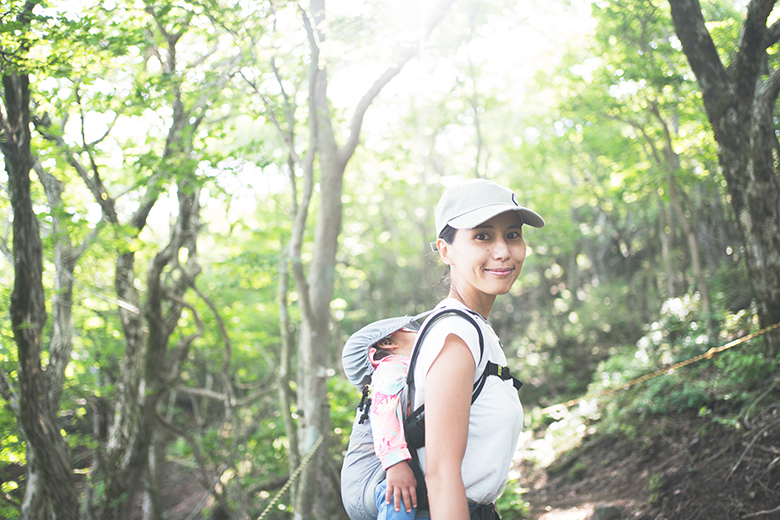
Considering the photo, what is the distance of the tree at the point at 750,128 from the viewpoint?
421 cm

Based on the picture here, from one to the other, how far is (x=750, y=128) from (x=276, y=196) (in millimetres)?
9788

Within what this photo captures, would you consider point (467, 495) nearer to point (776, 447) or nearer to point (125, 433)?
point (776, 447)

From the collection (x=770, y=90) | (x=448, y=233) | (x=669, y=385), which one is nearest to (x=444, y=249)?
(x=448, y=233)

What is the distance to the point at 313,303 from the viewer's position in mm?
5078

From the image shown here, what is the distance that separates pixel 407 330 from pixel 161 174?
11.9ft

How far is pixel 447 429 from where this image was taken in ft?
3.70

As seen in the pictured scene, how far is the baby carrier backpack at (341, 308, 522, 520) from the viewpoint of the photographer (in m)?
1.25

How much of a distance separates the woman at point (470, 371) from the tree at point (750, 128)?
4.17m

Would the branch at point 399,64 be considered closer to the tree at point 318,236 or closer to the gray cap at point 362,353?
the tree at point 318,236

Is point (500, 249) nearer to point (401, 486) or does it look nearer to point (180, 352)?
point (401, 486)

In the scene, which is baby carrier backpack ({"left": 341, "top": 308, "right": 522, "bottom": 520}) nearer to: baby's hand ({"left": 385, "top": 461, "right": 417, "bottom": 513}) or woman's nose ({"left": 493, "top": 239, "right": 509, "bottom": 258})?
baby's hand ({"left": 385, "top": 461, "right": 417, "bottom": 513})

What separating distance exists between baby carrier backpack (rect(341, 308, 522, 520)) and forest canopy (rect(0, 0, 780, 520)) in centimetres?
37

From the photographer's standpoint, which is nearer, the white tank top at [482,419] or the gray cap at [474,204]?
the white tank top at [482,419]

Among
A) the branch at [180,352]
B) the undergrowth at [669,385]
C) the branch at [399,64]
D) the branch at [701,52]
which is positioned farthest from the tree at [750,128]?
the branch at [180,352]
